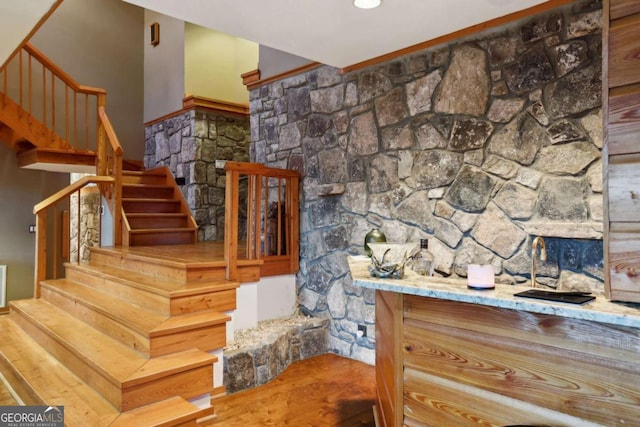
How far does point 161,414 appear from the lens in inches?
90.6

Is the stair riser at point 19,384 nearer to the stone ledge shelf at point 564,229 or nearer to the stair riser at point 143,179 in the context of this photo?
the stone ledge shelf at point 564,229

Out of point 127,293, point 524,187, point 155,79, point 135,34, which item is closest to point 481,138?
point 524,187

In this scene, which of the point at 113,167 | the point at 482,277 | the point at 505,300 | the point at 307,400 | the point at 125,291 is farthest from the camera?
the point at 113,167

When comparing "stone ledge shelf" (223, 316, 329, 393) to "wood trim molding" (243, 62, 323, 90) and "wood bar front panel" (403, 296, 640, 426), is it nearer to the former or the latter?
"wood bar front panel" (403, 296, 640, 426)

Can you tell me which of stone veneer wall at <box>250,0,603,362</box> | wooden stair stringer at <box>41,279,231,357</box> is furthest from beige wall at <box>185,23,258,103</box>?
wooden stair stringer at <box>41,279,231,357</box>

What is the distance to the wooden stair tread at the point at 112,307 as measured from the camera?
2.79 meters

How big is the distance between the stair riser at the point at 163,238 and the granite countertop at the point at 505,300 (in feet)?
13.0

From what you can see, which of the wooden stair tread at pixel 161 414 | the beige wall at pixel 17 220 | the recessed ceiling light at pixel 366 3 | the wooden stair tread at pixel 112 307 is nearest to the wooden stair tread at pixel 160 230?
the wooden stair tread at pixel 112 307

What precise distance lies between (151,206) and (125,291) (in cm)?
250

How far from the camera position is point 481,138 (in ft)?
9.22

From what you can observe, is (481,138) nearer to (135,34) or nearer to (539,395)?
(539,395)

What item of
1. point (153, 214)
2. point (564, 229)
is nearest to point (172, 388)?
point (564, 229)

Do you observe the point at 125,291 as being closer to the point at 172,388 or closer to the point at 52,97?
the point at 172,388

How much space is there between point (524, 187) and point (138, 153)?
20.4 feet
